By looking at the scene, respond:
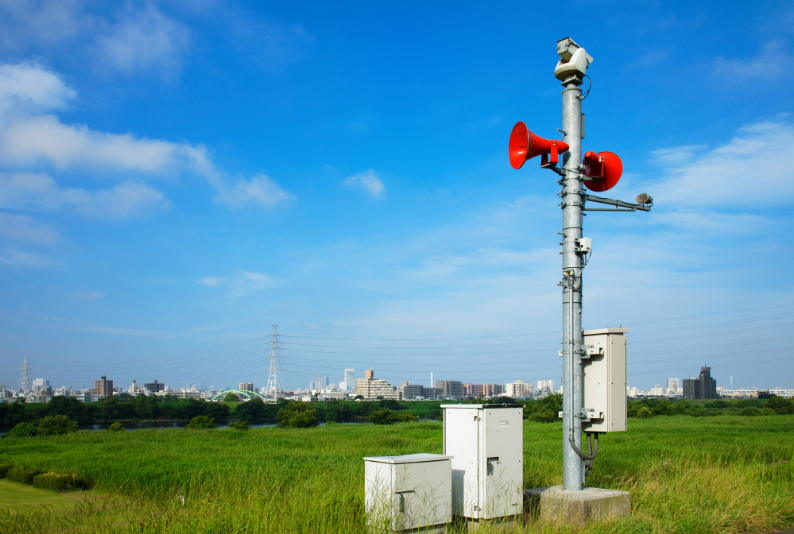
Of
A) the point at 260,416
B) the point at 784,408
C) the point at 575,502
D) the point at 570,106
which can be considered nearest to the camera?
the point at 575,502

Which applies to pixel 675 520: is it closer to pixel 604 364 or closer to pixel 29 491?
pixel 604 364

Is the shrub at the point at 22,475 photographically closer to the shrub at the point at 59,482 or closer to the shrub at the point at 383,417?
the shrub at the point at 59,482

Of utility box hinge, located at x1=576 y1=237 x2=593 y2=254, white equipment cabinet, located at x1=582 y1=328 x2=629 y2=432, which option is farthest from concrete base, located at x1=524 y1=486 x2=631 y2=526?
utility box hinge, located at x1=576 y1=237 x2=593 y2=254

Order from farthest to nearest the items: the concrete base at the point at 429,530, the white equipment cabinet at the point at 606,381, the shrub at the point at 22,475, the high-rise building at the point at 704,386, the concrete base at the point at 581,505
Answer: the high-rise building at the point at 704,386 → the shrub at the point at 22,475 → the white equipment cabinet at the point at 606,381 → the concrete base at the point at 581,505 → the concrete base at the point at 429,530

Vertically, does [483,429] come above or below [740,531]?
above

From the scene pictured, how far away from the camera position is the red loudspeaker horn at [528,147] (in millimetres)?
7895

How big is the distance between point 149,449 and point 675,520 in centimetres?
2276

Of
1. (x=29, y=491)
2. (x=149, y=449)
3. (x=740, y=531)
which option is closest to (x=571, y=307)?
(x=740, y=531)

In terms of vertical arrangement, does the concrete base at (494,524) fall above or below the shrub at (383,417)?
above

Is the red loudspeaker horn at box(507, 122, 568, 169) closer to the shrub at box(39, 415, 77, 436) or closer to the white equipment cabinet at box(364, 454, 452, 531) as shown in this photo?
the white equipment cabinet at box(364, 454, 452, 531)

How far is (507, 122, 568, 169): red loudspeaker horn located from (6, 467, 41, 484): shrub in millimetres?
16531

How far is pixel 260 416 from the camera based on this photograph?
90062 mm

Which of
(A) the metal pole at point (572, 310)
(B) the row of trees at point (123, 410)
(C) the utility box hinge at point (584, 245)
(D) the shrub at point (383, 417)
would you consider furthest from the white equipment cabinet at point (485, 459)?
(B) the row of trees at point (123, 410)

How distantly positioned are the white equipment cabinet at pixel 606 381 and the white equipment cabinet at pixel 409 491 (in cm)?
236
